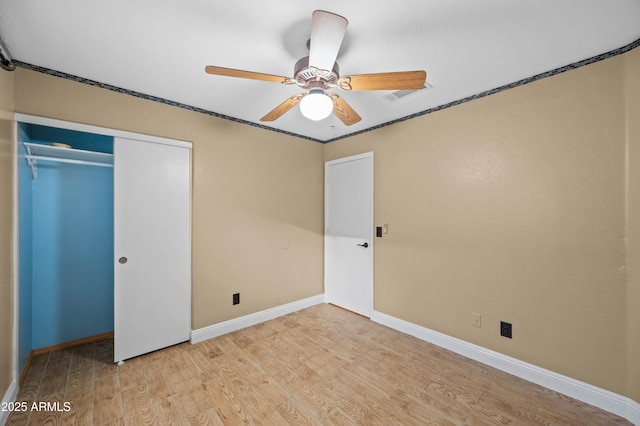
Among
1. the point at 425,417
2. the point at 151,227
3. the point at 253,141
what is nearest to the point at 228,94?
the point at 253,141

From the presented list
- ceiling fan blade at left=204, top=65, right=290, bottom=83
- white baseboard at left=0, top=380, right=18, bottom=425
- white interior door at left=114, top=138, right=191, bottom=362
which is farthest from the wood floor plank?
ceiling fan blade at left=204, top=65, right=290, bottom=83

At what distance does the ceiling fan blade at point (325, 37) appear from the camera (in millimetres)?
1209

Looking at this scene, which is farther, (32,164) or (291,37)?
(32,164)

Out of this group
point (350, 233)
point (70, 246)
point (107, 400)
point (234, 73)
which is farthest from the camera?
point (350, 233)

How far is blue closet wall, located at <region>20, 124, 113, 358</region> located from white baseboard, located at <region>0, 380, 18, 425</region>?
525 millimetres

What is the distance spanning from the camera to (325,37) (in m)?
1.32

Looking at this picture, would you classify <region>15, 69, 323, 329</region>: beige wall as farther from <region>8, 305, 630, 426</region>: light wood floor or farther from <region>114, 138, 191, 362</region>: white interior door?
<region>8, 305, 630, 426</region>: light wood floor

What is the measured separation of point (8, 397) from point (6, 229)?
1104 mm

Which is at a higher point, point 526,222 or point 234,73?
point 234,73

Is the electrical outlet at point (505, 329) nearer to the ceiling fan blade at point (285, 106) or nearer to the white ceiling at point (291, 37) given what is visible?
the white ceiling at point (291, 37)

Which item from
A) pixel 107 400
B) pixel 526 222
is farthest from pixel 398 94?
pixel 107 400

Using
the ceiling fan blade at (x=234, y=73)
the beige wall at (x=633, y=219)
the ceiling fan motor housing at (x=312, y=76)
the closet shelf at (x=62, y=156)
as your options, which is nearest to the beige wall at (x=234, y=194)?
the closet shelf at (x=62, y=156)

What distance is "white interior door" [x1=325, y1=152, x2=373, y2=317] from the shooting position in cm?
339

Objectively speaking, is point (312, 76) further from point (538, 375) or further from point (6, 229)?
point (538, 375)
